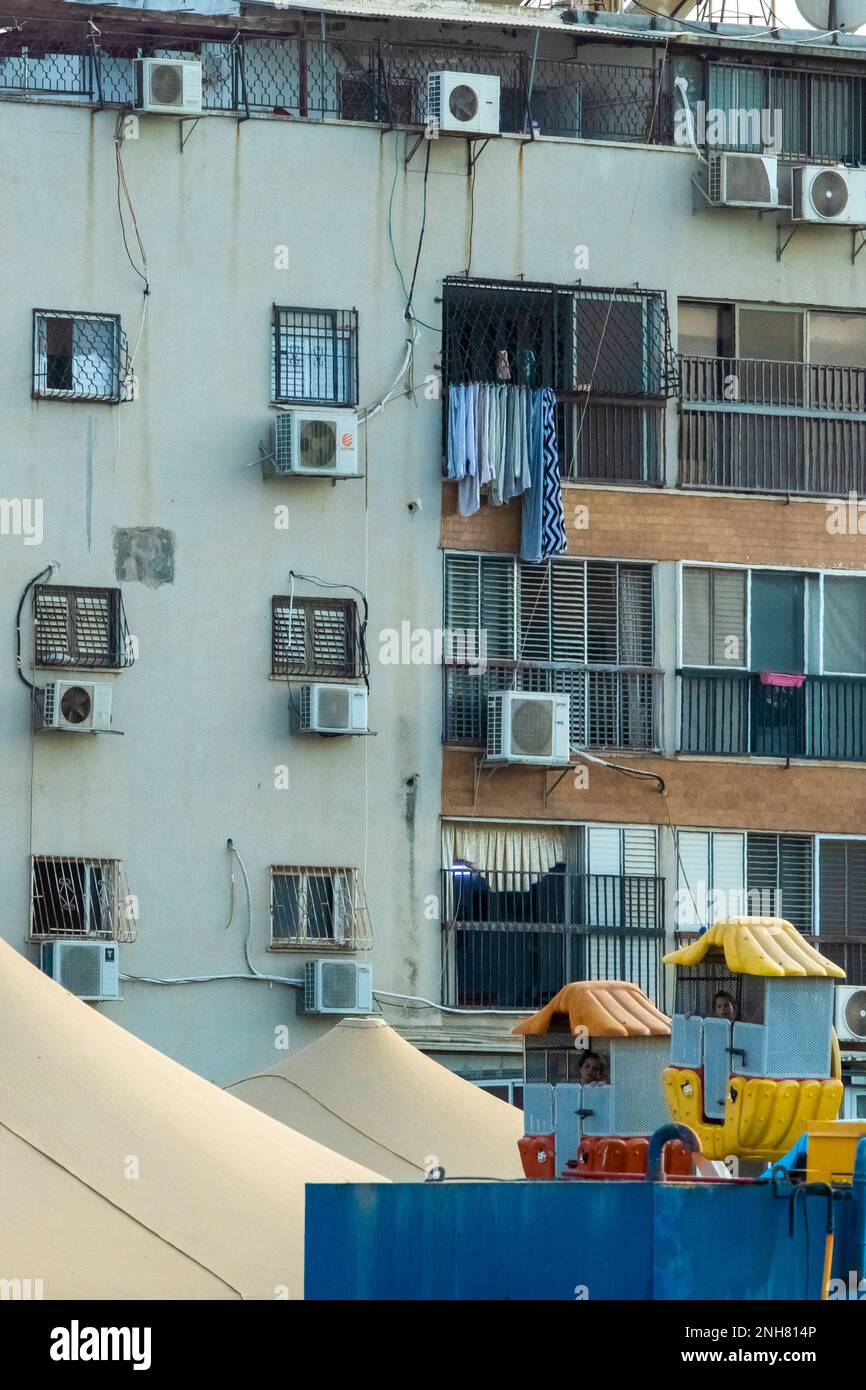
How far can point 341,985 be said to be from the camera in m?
26.0

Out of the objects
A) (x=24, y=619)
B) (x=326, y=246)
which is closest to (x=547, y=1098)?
(x=24, y=619)

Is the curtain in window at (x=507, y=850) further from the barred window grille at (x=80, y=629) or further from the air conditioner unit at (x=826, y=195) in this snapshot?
the air conditioner unit at (x=826, y=195)

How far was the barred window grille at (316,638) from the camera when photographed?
2684 cm

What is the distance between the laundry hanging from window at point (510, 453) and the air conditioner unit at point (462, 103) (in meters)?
2.49

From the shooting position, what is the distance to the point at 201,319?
1062 inches

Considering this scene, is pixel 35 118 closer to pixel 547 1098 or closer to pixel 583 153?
pixel 583 153

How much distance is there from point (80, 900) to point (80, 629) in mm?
2539

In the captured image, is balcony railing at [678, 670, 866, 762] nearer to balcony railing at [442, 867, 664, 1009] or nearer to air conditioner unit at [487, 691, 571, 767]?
air conditioner unit at [487, 691, 571, 767]

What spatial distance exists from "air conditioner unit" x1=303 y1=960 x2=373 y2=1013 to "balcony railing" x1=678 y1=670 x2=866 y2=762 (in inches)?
165

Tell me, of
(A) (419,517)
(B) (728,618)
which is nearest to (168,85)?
(A) (419,517)

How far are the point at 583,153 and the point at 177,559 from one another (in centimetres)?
596

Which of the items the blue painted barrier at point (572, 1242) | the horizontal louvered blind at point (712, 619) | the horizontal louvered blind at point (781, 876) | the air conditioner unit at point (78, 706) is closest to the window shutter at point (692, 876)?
the horizontal louvered blind at point (781, 876)

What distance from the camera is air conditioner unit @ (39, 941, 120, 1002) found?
2491 cm
